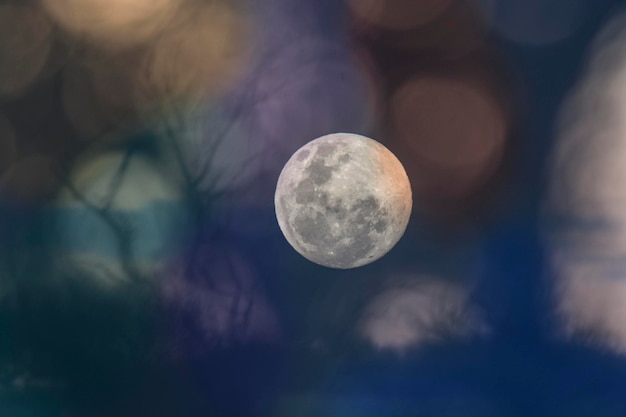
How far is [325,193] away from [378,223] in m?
0.54

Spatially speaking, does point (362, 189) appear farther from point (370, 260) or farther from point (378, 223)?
point (370, 260)

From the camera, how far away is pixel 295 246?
13.7 feet

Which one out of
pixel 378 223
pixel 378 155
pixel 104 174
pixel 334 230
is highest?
pixel 378 155

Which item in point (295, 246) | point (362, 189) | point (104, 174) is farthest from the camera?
point (104, 174)

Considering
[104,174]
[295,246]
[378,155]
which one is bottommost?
[104,174]

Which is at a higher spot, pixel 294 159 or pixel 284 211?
pixel 294 159

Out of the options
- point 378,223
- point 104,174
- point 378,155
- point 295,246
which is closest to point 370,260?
point 378,223

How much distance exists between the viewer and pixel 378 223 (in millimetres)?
4020

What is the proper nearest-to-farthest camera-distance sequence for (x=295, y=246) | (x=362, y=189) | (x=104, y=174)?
(x=362, y=189)
(x=295, y=246)
(x=104, y=174)

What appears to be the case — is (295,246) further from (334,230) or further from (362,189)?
(362,189)

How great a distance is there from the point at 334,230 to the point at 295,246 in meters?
0.44

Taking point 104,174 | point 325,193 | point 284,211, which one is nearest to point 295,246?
point 284,211

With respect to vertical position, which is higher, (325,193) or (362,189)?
(362,189)

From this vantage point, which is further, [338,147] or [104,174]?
[104,174]
